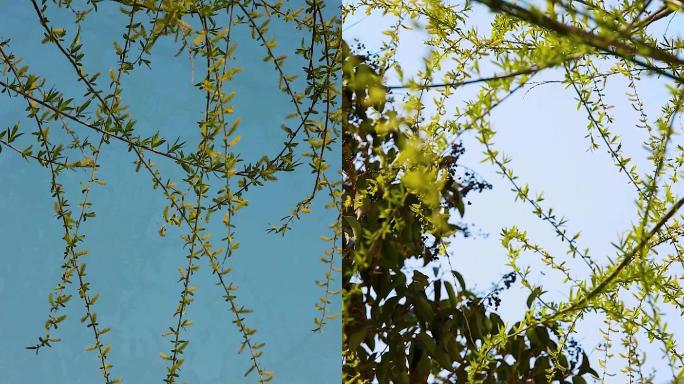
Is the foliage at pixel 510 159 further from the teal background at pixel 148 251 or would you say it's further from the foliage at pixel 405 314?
the teal background at pixel 148 251

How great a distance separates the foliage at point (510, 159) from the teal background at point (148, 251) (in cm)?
45

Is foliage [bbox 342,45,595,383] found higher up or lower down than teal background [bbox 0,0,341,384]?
lower down

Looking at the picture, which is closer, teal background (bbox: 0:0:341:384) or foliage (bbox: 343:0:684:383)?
foliage (bbox: 343:0:684:383)

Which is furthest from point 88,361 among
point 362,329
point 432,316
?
point 432,316

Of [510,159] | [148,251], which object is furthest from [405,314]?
[510,159]

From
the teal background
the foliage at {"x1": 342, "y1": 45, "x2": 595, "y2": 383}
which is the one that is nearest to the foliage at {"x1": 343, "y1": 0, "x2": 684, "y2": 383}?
the foliage at {"x1": 342, "y1": 45, "x2": 595, "y2": 383}

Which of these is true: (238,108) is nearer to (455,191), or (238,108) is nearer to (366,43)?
(366,43)

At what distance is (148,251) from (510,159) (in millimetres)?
1667

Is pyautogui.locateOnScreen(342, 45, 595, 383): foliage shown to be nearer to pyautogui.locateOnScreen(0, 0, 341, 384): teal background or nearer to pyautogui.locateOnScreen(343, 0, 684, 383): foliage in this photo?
pyautogui.locateOnScreen(343, 0, 684, 383): foliage

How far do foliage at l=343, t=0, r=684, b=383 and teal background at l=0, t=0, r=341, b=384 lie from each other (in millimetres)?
450

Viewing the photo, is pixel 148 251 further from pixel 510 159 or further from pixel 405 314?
pixel 510 159

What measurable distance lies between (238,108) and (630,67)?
1.44 m

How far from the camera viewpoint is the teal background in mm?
2066

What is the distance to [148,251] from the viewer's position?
2.20 meters
